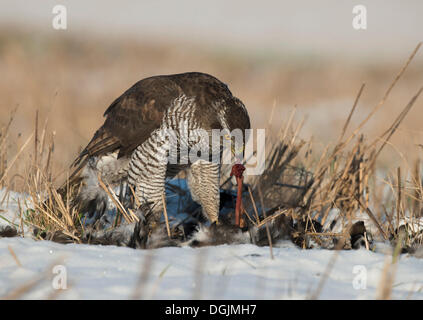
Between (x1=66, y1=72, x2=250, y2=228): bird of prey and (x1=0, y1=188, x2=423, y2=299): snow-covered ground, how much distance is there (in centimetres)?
137

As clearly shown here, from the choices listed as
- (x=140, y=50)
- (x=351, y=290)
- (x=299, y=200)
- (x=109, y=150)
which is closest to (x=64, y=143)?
(x=109, y=150)

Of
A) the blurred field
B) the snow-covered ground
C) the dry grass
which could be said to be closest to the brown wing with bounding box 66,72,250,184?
the dry grass

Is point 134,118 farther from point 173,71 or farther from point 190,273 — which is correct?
point 173,71

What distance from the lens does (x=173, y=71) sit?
15734 mm

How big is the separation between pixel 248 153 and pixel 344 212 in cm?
114

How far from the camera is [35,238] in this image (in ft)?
11.6

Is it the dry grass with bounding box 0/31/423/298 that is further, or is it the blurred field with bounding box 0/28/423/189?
the blurred field with bounding box 0/28/423/189

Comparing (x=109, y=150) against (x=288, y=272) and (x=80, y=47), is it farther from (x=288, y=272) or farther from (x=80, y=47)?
(x=80, y=47)

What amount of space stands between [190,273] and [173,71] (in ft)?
44.2

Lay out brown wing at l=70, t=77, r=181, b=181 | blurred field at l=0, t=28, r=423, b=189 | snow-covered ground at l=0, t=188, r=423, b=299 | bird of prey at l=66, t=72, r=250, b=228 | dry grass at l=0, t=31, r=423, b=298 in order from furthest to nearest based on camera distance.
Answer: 1. blurred field at l=0, t=28, r=423, b=189
2. brown wing at l=70, t=77, r=181, b=181
3. bird of prey at l=66, t=72, r=250, b=228
4. dry grass at l=0, t=31, r=423, b=298
5. snow-covered ground at l=0, t=188, r=423, b=299

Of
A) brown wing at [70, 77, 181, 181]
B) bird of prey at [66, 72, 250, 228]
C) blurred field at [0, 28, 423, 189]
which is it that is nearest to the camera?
bird of prey at [66, 72, 250, 228]

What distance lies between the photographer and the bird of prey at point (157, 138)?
4.53 m

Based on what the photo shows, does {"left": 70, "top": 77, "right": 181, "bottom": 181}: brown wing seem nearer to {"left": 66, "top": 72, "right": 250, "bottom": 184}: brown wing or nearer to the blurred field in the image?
{"left": 66, "top": 72, "right": 250, "bottom": 184}: brown wing

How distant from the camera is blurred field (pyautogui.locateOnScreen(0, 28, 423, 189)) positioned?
1065 centimetres
